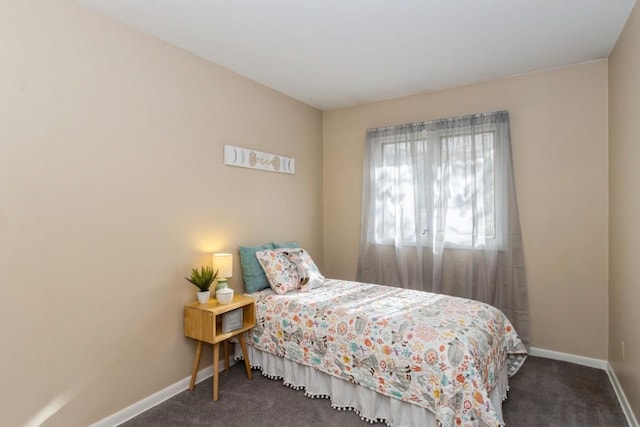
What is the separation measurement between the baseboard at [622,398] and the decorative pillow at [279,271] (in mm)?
2433

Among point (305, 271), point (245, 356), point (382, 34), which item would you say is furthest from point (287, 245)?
point (382, 34)

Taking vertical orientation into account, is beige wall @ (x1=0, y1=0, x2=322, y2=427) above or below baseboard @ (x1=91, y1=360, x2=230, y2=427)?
above

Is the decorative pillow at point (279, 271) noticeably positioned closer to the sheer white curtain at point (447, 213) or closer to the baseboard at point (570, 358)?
the sheer white curtain at point (447, 213)

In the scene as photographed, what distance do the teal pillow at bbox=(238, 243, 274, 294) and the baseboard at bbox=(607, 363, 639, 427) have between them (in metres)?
2.73

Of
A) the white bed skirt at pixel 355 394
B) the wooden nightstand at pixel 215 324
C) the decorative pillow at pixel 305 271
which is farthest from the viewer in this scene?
the decorative pillow at pixel 305 271

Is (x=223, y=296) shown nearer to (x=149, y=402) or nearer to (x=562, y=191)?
(x=149, y=402)

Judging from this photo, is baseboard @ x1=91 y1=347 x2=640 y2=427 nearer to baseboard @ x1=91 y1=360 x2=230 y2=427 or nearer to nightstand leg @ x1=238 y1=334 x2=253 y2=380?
baseboard @ x1=91 y1=360 x2=230 y2=427

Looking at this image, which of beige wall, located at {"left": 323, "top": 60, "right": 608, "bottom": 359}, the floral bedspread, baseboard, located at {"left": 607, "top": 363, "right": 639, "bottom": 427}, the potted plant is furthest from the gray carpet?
the potted plant

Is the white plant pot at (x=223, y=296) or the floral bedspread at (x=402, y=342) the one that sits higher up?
the white plant pot at (x=223, y=296)

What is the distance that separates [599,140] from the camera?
295 centimetres

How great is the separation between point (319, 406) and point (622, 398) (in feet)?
6.94

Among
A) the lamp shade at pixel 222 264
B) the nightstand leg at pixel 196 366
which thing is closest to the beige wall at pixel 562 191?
the lamp shade at pixel 222 264

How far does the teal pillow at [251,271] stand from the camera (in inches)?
122

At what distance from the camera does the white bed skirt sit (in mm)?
2144
